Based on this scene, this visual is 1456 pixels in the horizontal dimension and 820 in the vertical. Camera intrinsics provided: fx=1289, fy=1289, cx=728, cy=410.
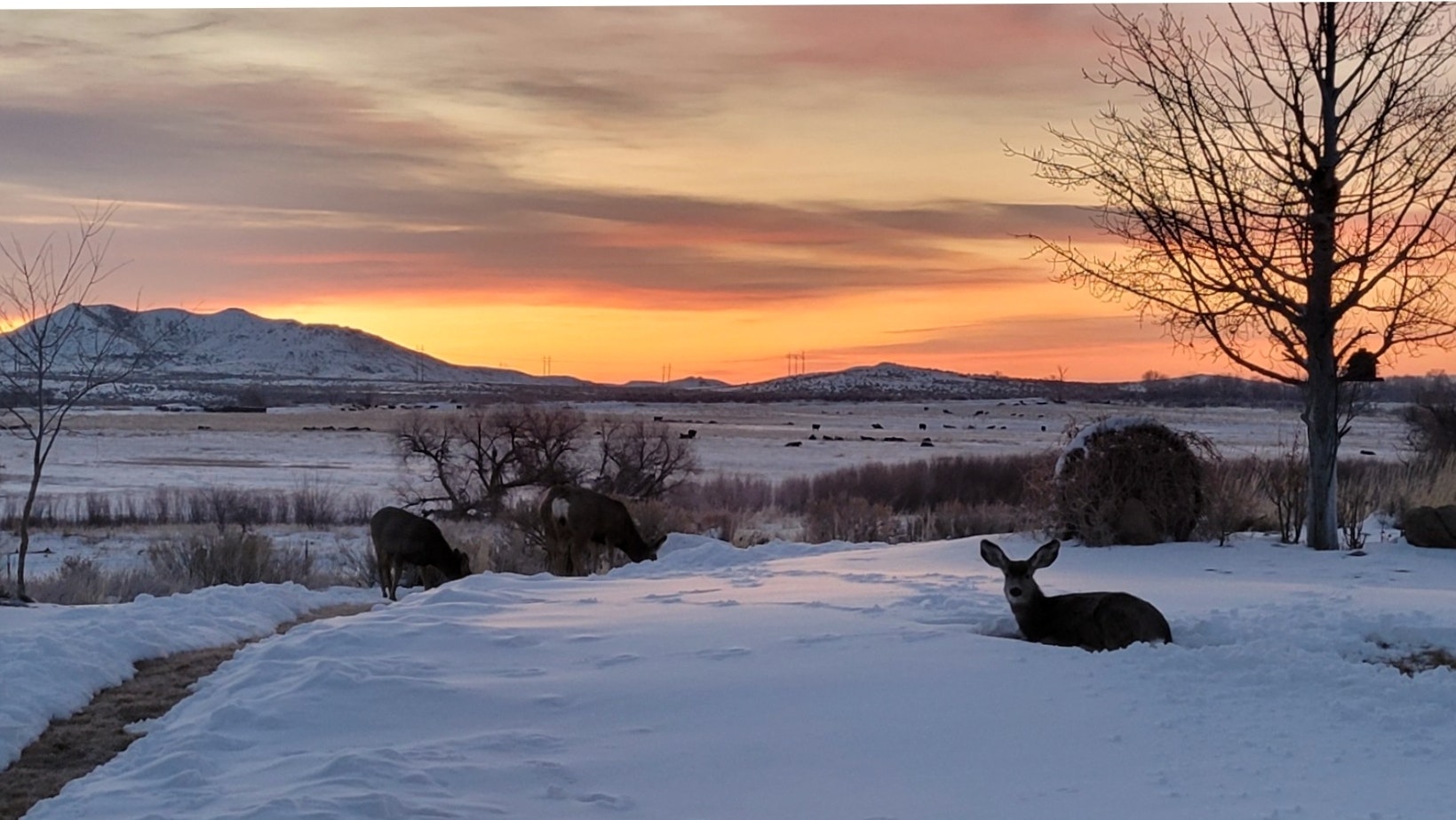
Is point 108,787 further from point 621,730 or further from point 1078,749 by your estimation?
point 1078,749

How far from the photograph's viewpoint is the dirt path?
24.2 ft

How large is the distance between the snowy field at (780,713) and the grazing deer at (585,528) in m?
6.79

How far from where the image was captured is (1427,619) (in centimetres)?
1031

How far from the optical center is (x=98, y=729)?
8.59 m

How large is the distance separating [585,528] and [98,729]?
10.4 meters

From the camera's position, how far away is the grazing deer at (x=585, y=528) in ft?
61.7

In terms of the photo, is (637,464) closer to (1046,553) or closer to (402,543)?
(402,543)

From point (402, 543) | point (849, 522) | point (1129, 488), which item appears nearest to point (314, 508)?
point (849, 522)

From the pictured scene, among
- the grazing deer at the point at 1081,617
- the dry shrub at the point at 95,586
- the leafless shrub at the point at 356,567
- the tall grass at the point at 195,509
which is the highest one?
the grazing deer at the point at 1081,617

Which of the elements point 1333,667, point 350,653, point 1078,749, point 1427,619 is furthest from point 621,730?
point 1427,619

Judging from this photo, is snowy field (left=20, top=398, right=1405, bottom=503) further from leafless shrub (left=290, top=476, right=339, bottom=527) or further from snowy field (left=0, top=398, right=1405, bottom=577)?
leafless shrub (left=290, top=476, right=339, bottom=527)

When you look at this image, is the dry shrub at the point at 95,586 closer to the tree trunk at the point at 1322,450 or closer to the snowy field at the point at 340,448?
the snowy field at the point at 340,448

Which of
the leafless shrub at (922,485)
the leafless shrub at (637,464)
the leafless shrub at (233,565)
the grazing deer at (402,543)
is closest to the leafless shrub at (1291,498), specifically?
the grazing deer at (402,543)

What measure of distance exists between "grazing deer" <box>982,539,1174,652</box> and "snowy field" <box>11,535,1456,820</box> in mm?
335
